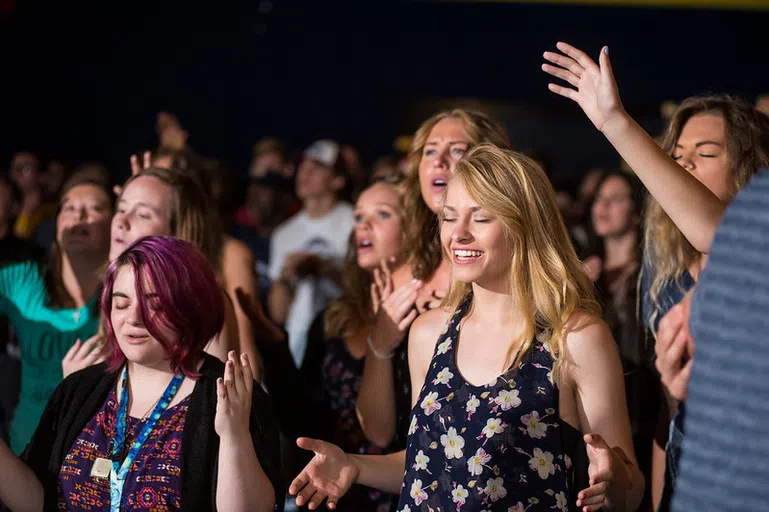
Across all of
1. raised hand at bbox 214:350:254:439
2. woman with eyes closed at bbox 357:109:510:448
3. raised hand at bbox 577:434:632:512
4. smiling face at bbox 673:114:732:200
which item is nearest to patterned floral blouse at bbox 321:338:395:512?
woman with eyes closed at bbox 357:109:510:448

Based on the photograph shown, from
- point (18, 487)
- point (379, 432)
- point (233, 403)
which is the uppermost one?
point (233, 403)

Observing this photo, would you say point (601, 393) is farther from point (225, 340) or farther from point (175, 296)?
point (225, 340)

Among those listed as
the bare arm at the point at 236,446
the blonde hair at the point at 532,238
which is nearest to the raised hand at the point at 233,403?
the bare arm at the point at 236,446

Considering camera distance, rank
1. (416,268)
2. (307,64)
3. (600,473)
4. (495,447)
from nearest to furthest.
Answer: (600,473), (495,447), (416,268), (307,64)

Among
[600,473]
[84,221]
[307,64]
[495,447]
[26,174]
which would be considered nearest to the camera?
[600,473]

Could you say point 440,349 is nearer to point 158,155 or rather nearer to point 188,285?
point 188,285

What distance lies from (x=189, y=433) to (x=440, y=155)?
1.19 m

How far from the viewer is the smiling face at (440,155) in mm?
2916

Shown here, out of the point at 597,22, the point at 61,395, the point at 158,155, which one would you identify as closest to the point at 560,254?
the point at 61,395

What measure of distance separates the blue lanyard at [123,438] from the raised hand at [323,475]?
37 cm

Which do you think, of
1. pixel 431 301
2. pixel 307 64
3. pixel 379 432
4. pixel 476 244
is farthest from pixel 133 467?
pixel 307 64

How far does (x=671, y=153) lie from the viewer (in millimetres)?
2729

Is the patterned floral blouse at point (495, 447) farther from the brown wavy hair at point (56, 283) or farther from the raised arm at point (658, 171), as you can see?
the brown wavy hair at point (56, 283)

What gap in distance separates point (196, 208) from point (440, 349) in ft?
3.96
